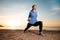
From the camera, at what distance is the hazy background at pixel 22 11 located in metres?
2.13

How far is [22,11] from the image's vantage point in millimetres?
2139

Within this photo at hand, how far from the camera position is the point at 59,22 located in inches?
84.0

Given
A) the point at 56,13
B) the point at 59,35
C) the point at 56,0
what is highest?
the point at 56,0

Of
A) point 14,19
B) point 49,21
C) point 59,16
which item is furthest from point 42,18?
point 14,19

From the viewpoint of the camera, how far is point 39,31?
82.9 inches

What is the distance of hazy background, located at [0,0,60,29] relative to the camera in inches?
83.8

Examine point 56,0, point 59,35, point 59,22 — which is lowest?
point 59,35

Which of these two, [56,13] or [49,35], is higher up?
[56,13]

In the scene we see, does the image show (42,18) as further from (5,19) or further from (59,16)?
(5,19)

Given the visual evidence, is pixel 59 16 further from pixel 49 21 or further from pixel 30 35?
pixel 30 35

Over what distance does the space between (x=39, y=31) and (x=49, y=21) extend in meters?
0.22

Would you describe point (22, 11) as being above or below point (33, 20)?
above

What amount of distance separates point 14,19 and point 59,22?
695 mm

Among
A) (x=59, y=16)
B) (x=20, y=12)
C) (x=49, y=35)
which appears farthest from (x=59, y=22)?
(x=20, y=12)
